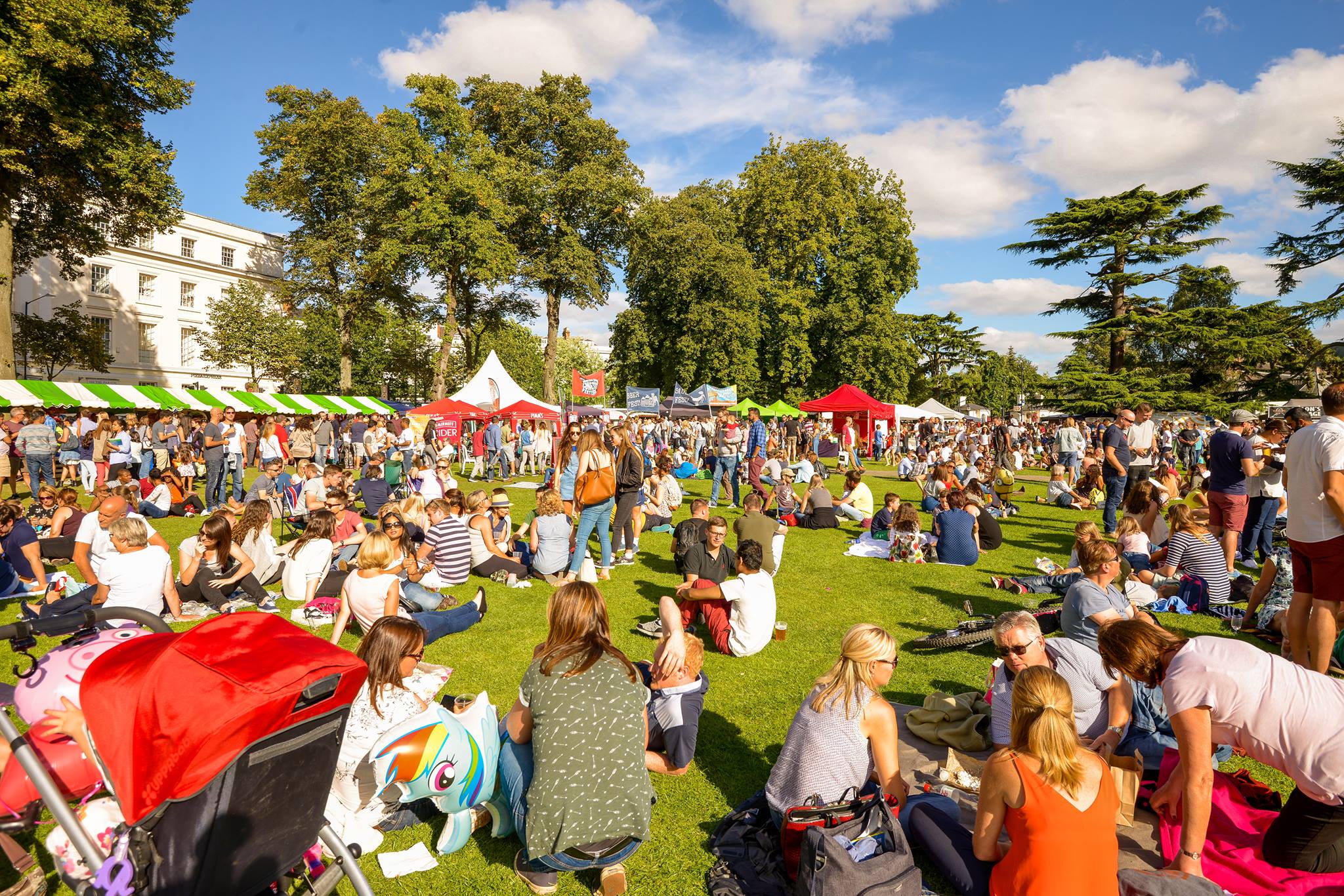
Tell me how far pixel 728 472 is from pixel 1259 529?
9.45 m

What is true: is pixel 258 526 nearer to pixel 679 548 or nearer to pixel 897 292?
pixel 679 548

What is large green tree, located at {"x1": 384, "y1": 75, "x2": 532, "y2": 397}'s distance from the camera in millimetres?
31609

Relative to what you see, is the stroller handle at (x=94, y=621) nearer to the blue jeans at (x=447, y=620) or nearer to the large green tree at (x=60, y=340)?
the blue jeans at (x=447, y=620)

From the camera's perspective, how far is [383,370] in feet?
155

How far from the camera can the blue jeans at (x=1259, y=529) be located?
9.38 metres

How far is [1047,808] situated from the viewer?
266 cm

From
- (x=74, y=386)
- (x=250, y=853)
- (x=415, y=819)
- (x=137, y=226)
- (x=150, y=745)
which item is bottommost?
(x=415, y=819)

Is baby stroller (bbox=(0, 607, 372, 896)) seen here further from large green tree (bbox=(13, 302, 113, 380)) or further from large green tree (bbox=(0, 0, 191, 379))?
large green tree (bbox=(13, 302, 113, 380))

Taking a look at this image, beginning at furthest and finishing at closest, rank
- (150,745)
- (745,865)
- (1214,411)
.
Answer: (1214,411) → (745,865) → (150,745)

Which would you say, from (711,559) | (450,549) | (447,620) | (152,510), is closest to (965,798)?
(711,559)

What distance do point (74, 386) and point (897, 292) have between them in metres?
36.5

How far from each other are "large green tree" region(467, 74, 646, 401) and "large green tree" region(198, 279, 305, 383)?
14.7m

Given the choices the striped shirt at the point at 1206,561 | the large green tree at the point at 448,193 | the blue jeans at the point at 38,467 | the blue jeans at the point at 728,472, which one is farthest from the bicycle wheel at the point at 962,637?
the large green tree at the point at 448,193

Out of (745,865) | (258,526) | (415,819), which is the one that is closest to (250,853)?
(415,819)
